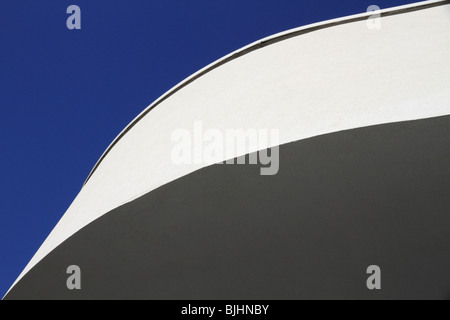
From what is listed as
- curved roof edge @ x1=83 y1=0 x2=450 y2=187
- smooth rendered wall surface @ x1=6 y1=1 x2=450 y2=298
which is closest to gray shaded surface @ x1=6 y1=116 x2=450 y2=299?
smooth rendered wall surface @ x1=6 y1=1 x2=450 y2=298

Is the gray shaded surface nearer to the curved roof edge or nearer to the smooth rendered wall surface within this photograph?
the smooth rendered wall surface

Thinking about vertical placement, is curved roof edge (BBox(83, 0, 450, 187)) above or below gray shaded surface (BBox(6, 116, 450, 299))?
above

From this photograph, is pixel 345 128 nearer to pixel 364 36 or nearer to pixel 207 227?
pixel 364 36

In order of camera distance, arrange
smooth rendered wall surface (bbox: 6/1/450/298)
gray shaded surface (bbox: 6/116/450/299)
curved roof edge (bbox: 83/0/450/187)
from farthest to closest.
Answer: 1. curved roof edge (bbox: 83/0/450/187)
2. gray shaded surface (bbox: 6/116/450/299)
3. smooth rendered wall surface (bbox: 6/1/450/298)

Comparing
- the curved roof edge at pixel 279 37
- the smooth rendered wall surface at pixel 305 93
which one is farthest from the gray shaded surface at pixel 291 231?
the curved roof edge at pixel 279 37

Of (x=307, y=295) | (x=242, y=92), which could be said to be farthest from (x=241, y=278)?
(x=242, y=92)

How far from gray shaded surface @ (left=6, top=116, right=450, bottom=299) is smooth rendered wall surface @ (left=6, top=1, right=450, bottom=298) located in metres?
0.09

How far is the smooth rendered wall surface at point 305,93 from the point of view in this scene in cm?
279

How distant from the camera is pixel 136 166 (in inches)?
135

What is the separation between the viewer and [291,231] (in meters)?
3.64

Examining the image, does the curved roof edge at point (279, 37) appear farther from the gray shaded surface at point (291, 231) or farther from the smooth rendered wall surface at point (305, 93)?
the gray shaded surface at point (291, 231)

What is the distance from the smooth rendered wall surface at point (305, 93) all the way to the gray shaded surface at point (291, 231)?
93 millimetres

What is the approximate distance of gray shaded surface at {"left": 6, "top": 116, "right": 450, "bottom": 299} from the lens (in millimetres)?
3039

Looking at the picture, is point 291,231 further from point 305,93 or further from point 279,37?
point 279,37
